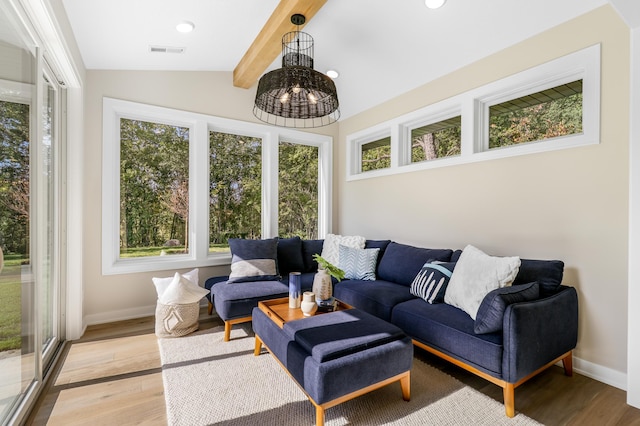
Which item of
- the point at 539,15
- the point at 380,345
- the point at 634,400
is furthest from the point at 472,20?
the point at 634,400

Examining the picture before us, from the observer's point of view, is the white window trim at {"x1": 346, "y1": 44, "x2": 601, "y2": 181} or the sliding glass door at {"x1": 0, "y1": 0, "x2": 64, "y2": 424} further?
the white window trim at {"x1": 346, "y1": 44, "x2": 601, "y2": 181}

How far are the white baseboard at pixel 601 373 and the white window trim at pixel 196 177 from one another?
335 centimetres

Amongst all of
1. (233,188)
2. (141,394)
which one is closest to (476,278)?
(141,394)

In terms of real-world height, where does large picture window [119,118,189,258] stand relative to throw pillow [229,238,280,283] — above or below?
above

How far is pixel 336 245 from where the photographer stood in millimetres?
3938

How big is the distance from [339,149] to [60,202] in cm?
364

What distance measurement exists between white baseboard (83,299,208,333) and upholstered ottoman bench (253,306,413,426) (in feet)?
6.89

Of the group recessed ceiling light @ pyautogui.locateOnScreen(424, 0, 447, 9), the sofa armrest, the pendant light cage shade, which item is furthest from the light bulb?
the sofa armrest

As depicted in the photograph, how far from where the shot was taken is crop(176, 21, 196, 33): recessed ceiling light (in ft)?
8.87

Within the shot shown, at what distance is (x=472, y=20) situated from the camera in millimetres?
2678

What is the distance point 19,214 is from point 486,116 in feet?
12.7

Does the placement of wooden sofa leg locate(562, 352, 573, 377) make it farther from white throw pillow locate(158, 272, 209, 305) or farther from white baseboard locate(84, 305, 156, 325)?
white baseboard locate(84, 305, 156, 325)

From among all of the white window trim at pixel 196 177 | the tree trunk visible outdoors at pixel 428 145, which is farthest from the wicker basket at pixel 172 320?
the tree trunk visible outdoors at pixel 428 145

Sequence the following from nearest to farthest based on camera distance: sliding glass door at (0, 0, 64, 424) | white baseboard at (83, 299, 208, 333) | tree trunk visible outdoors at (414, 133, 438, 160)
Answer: sliding glass door at (0, 0, 64, 424) → white baseboard at (83, 299, 208, 333) → tree trunk visible outdoors at (414, 133, 438, 160)
